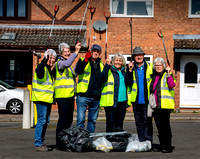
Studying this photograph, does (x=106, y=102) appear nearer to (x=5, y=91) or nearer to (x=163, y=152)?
(x=163, y=152)

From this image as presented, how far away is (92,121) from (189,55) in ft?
40.3

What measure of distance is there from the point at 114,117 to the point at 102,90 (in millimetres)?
567

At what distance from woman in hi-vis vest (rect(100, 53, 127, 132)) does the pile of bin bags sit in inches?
11.1

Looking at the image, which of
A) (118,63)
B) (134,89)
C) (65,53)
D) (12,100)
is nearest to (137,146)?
(134,89)

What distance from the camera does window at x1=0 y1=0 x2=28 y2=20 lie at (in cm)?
2078

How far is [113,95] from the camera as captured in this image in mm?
7980

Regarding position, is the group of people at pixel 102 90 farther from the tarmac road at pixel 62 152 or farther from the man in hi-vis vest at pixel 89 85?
the tarmac road at pixel 62 152

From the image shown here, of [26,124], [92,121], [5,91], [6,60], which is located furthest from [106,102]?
[6,60]

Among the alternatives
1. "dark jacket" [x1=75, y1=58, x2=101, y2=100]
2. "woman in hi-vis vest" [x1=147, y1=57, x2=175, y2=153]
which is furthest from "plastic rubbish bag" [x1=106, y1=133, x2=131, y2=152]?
"dark jacket" [x1=75, y1=58, x2=101, y2=100]

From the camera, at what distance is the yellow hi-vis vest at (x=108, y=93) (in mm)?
7923

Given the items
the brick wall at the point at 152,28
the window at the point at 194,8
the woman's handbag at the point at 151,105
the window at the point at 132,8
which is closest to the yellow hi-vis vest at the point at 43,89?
the woman's handbag at the point at 151,105

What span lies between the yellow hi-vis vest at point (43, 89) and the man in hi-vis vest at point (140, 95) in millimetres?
1514

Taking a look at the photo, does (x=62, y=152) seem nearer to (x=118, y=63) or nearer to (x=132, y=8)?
(x=118, y=63)

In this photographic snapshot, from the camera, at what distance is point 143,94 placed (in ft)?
26.5
